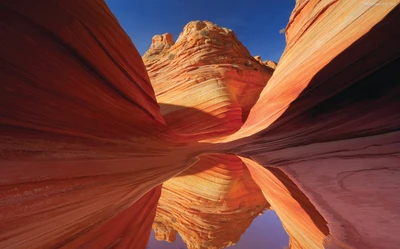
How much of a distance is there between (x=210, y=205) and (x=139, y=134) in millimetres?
3737

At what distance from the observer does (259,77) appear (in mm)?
11609

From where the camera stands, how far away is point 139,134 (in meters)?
5.21

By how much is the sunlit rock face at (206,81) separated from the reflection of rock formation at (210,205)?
1967 mm

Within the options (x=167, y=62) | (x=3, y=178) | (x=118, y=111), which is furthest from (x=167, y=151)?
(x=167, y=62)

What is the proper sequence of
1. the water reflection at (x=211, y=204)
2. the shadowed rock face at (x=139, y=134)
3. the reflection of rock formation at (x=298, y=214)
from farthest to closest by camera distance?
the water reflection at (x=211, y=204), the reflection of rock formation at (x=298, y=214), the shadowed rock face at (x=139, y=134)

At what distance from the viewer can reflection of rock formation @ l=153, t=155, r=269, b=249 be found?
7070mm

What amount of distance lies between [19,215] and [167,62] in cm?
1080

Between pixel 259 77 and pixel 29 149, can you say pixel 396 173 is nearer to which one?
pixel 29 149

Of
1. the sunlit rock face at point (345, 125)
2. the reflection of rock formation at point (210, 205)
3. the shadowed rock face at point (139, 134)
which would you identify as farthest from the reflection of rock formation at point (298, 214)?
the reflection of rock formation at point (210, 205)

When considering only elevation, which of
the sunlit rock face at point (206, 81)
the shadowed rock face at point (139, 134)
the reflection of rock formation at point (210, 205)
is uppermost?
the sunlit rock face at point (206, 81)

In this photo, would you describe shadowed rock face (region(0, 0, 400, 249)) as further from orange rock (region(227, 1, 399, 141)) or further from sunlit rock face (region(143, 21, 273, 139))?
sunlit rock face (region(143, 21, 273, 139))

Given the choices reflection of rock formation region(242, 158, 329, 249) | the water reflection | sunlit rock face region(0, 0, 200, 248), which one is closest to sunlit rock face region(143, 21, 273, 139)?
the water reflection

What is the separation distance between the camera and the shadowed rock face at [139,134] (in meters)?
2.17

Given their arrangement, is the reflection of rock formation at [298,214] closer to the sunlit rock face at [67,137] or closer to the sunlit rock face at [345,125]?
the sunlit rock face at [345,125]
